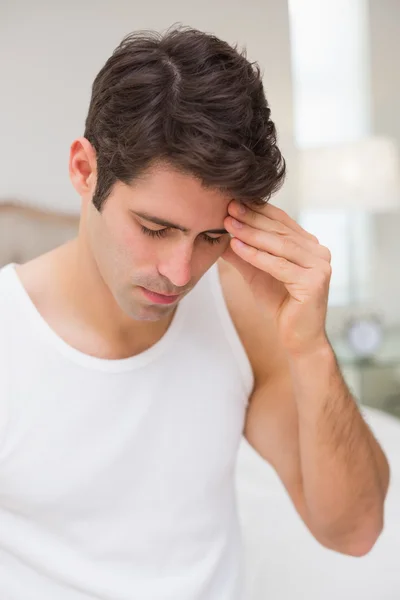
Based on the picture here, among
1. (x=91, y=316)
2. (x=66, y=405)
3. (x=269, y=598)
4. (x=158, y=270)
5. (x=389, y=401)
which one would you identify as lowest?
(x=389, y=401)

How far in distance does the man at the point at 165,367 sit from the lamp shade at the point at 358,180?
182 centimetres

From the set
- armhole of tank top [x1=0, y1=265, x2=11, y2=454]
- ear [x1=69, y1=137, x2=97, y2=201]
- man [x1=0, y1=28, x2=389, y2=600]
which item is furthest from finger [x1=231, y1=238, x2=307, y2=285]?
armhole of tank top [x1=0, y1=265, x2=11, y2=454]

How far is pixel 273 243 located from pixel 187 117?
0.22 metres

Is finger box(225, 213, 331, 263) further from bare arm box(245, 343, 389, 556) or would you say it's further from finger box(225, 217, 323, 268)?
bare arm box(245, 343, 389, 556)

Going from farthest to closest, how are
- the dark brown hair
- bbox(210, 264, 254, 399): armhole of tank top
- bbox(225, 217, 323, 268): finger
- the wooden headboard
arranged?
1. the wooden headboard
2. bbox(210, 264, 254, 399): armhole of tank top
3. bbox(225, 217, 323, 268): finger
4. the dark brown hair

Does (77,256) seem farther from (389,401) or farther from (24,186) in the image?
(389,401)

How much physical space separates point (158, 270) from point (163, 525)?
453 millimetres

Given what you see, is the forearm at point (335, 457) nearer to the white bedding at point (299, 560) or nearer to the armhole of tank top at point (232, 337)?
the armhole of tank top at point (232, 337)

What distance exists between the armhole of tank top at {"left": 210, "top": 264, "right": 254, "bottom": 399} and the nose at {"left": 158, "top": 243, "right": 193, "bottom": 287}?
11.6 inches

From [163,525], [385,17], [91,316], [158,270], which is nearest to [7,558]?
[163,525]

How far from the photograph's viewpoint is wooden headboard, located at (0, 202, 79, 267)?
2.59 m

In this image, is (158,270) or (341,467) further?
(341,467)

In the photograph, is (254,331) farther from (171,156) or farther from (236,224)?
(171,156)

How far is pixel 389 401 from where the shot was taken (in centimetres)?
319
